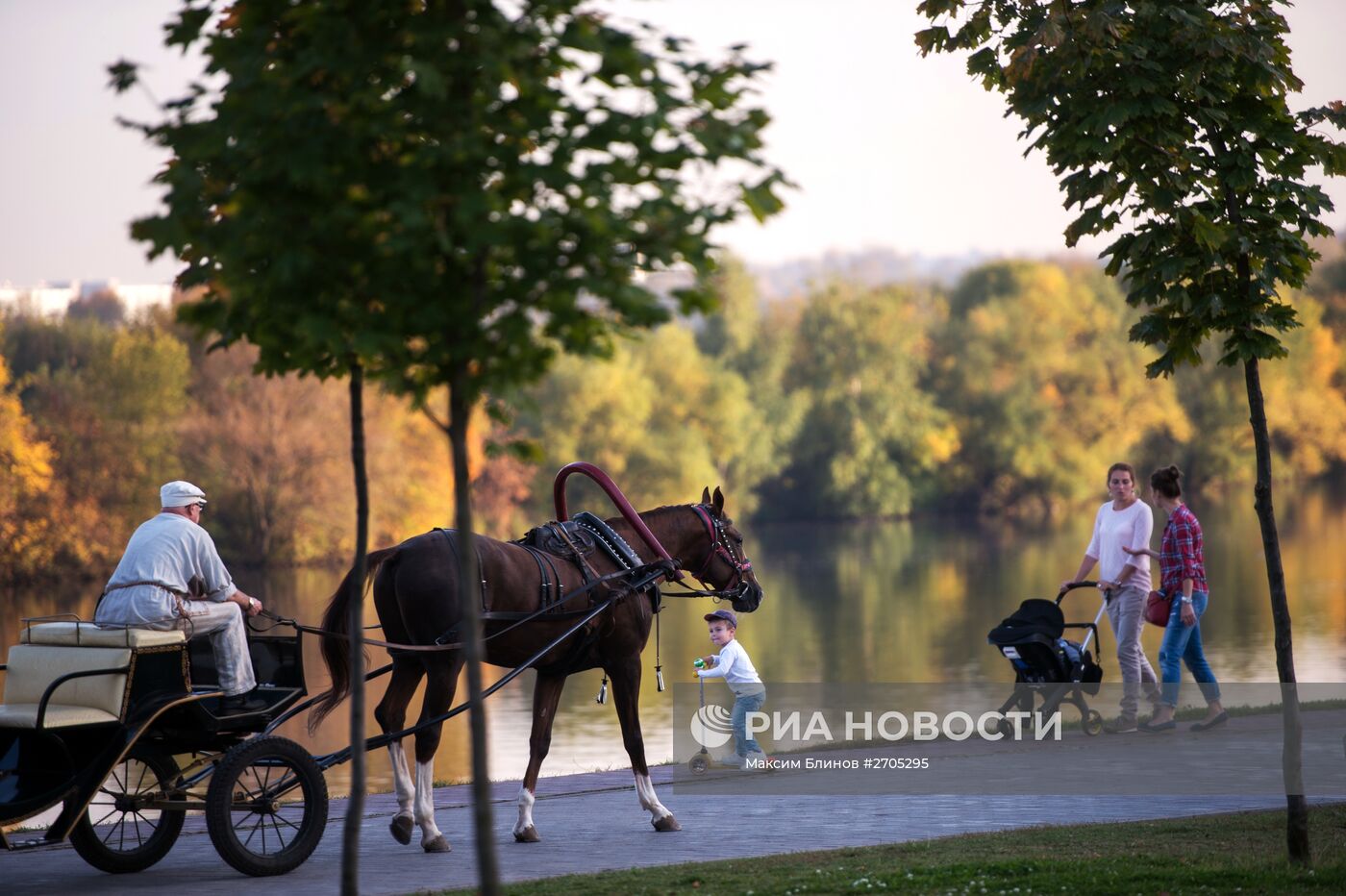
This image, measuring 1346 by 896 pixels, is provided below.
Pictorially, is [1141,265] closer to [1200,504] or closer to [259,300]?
[259,300]

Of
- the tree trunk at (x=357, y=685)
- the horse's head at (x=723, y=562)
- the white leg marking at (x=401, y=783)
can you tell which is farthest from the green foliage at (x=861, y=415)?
the tree trunk at (x=357, y=685)

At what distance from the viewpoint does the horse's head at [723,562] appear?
9.94m

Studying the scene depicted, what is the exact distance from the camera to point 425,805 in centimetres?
827

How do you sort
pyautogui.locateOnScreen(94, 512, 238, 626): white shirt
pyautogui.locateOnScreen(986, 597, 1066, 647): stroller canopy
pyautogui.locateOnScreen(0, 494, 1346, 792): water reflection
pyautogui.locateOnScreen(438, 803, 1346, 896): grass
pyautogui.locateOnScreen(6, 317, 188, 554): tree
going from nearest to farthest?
pyautogui.locateOnScreen(438, 803, 1346, 896): grass < pyautogui.locateOnScreen(94, 512, 238, 626): white shirt < pyautogui.locateOnScreen(986, 597, 1066, 647): stroller canopy < pyautogui.locateOnScreen(0, 494, 1346, 792): water reflection < pyautogui.locateOnScreen(6, 317, 188, 554): tree

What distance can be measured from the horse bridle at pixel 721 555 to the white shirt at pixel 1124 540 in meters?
3.21

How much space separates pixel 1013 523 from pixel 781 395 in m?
10.3

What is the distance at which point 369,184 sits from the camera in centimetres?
518

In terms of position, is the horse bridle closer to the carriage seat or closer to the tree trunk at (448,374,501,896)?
the carriage seat

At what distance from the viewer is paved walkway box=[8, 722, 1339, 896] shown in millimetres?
7551

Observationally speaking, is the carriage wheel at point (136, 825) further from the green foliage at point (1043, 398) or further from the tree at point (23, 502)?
the green foliage at point (1043, 398)

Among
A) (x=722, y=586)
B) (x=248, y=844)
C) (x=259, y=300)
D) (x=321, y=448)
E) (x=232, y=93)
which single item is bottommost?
(x=248, y=844)

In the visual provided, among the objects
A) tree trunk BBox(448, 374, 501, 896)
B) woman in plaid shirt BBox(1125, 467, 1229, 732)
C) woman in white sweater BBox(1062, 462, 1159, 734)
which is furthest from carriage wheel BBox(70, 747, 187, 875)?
woman in plaid shirt BBox(1125, 467, 1229, 732)

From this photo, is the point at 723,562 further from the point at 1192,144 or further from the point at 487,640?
the point at 1192,144

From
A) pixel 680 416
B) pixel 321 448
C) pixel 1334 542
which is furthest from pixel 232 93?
pixel 680 416
